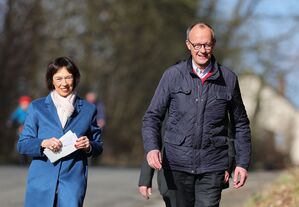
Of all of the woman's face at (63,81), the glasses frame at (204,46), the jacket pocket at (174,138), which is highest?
the glasses frame at (204,46)

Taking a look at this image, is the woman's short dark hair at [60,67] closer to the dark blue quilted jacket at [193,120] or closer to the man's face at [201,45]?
the dark blue quilted jacket at [193,120]

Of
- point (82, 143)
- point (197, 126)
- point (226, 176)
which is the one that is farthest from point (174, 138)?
point (82, 143)

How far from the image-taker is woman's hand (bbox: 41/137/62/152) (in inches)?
245

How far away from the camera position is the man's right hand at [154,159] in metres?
6.05

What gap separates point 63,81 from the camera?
646 centimetres

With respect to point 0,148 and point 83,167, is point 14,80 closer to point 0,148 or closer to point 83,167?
point 0,148

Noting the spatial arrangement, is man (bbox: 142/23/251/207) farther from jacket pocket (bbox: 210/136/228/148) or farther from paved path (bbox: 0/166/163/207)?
paved path (bbox: 0/166/163/207)

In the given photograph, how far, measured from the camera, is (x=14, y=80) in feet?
96.9

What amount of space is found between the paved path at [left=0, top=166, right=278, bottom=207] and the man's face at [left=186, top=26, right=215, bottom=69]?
571 cm

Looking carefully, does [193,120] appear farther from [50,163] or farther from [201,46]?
[50,163]

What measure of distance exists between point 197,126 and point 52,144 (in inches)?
39.5

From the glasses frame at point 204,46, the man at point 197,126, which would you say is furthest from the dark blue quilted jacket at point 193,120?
the glasses frame at point 204,46

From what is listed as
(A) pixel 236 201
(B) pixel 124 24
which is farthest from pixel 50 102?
(B) pixel 124 24

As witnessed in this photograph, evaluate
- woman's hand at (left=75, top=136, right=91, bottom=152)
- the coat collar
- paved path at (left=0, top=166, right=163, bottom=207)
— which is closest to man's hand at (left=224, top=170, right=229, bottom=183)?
woman's hand at (left=75, top=136, right=91, bottom=152)
